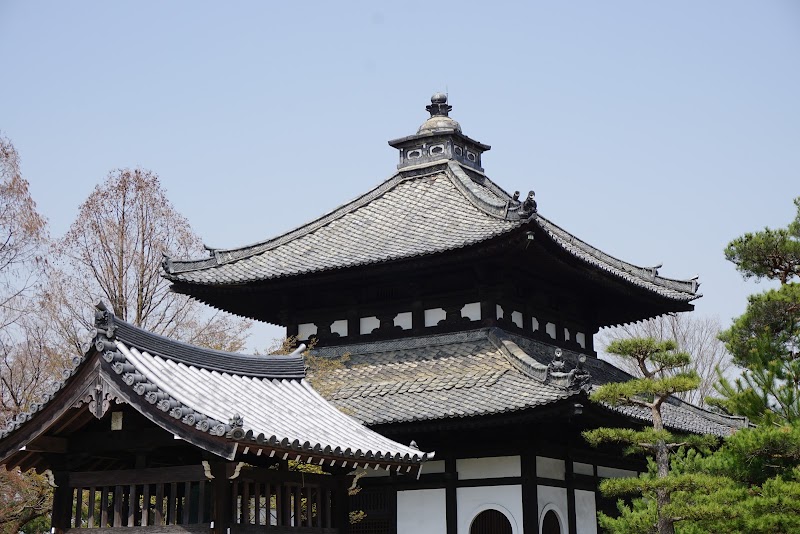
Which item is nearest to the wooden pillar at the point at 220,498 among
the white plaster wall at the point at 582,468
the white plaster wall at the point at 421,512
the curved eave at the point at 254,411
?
the curved eave at the point at 254,411

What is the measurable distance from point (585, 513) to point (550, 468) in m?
1.82

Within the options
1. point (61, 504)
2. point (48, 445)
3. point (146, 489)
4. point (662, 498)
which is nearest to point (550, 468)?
point (662, 498)

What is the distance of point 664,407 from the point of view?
26203 mm

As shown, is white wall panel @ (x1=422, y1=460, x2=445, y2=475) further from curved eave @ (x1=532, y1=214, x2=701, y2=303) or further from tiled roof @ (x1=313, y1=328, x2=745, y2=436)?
curved eave @ (x1=532, y1=214, x2=701, y2=303)

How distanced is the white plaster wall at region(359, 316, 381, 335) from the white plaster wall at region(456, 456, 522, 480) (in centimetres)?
445

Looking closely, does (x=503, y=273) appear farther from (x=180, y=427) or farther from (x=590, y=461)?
(x=180, y=427)

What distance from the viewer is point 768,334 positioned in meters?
19.0

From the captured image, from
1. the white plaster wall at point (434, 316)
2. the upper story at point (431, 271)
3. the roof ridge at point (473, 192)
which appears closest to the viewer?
the upper story at point (431, 271)

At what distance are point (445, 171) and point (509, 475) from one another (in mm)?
9488

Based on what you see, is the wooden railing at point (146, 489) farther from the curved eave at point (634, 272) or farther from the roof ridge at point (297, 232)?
the curved eave at point (634, 272)

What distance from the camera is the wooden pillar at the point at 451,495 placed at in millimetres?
20562

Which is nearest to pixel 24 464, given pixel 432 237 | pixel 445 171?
pixel 432 237

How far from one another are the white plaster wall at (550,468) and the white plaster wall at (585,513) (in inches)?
31.3

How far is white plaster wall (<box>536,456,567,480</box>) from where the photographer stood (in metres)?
20.7
